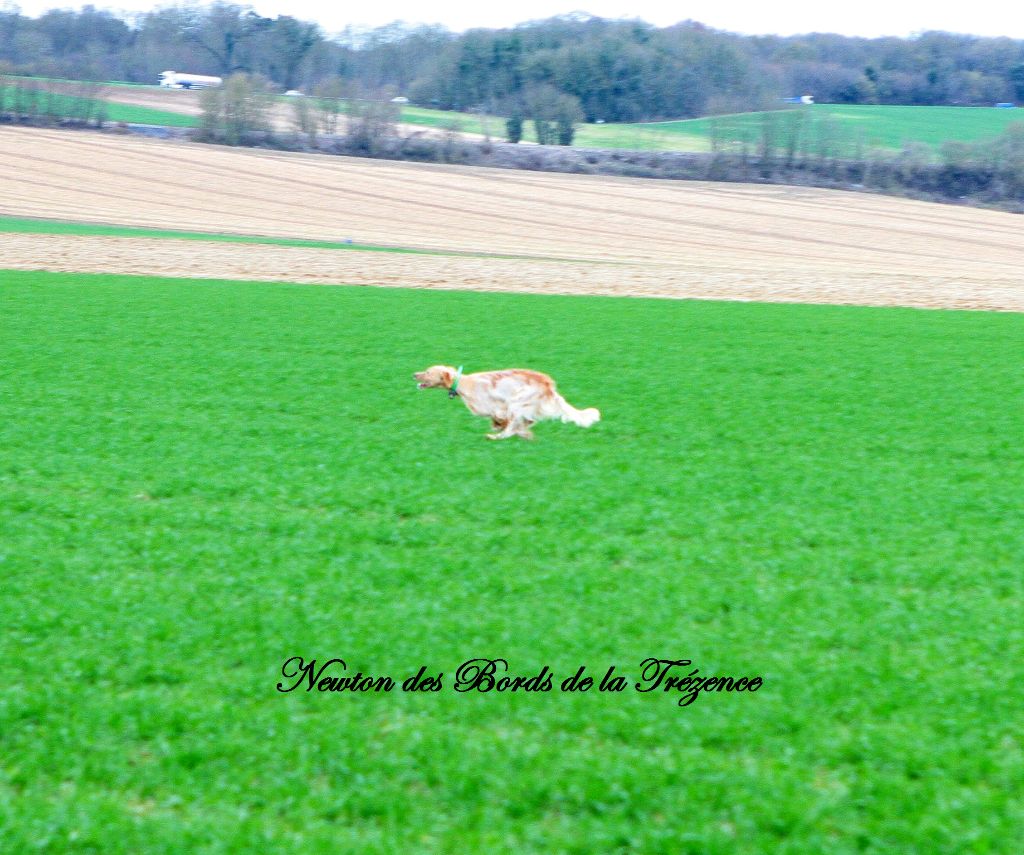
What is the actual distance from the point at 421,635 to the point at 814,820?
8.90 ft

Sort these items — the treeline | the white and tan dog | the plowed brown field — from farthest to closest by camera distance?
the treeline, the plowed brown field, the white and tan dog

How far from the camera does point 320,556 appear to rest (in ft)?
27.7

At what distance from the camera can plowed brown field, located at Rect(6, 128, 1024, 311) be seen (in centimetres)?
3130

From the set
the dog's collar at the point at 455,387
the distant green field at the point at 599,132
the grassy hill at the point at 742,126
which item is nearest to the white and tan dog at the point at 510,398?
the dog's collar at the point at 455,387

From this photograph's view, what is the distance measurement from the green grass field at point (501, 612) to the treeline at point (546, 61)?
62221 millimetres

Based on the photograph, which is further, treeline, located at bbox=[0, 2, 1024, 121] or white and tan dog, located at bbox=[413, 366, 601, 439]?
treeline, located at bbox=[0, 2, 1024, 121]

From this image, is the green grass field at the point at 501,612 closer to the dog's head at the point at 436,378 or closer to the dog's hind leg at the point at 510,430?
the dog's hind leg at the point at 510,430

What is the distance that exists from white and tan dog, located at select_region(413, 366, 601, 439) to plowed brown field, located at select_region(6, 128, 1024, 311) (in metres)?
17.3

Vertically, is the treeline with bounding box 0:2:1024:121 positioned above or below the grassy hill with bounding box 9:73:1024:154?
above

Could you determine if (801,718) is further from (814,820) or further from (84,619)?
(84,619)

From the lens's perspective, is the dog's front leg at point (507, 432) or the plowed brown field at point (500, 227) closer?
the dog's front leg at point (507, 432)

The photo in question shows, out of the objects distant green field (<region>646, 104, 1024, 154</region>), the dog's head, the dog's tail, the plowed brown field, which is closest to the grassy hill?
distant green field (<region>646, 104, 1024, 154</region>)

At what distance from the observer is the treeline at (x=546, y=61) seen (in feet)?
256

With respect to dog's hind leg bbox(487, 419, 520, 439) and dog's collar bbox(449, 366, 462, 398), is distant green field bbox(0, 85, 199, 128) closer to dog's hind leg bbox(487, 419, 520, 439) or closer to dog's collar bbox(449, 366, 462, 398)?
dog's collar bbox(449, 366, 462, 398)
